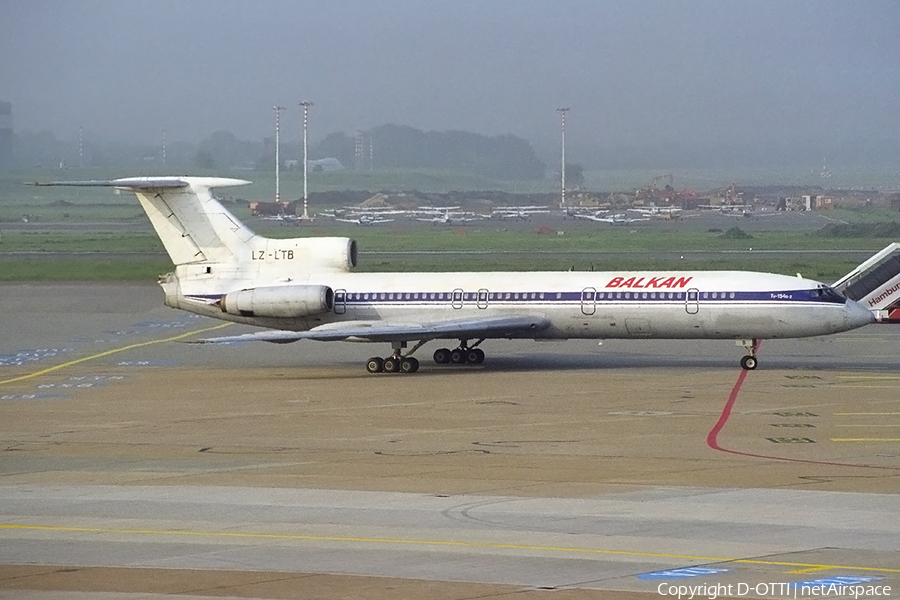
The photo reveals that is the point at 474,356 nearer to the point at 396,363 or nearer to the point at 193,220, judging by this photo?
the point at 396,363

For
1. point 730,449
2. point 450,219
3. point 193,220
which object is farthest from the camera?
point 450,219

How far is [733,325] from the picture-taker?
39188mm

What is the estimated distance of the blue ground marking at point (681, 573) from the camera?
1458 cm

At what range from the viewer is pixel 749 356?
39.6 metres

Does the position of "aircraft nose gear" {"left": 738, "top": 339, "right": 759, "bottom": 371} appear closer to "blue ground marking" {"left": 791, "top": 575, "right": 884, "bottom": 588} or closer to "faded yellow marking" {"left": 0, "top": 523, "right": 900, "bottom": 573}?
"faded yellow marking" {"left": 0, "top": 523, "right": 900, "bottom": 573}

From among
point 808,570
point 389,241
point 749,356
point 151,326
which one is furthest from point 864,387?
point 389,241

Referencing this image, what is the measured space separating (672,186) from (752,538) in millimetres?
80721

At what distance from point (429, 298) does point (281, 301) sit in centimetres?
455

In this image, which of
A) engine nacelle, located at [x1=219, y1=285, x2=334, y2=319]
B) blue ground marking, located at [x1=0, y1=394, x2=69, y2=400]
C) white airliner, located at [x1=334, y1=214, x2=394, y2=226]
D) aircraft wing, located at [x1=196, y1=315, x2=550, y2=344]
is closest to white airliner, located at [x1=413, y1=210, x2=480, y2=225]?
white airliner, located at [x1=334, y1=214, x2=394, y2=226]

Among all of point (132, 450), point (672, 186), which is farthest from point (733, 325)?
point (672, 186)

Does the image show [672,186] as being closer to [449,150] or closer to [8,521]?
[449,150]

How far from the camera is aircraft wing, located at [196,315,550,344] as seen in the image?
38.9 metres

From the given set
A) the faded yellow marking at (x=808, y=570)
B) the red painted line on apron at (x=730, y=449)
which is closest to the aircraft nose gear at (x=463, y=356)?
the red painted line on apron at (x=730, y=449)

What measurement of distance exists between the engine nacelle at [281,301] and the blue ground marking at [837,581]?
28.3m
